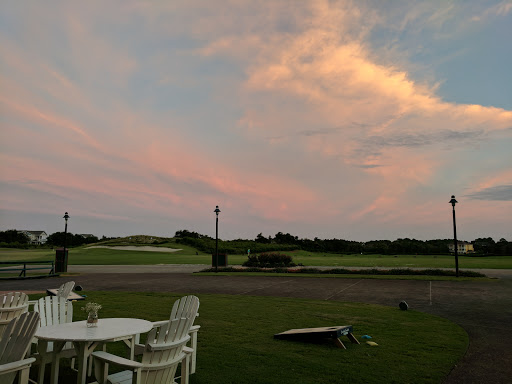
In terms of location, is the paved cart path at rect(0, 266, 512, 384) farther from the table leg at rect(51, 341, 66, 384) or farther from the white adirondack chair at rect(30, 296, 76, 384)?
the white adirondack chair at rect(30, 296, 76, 384)

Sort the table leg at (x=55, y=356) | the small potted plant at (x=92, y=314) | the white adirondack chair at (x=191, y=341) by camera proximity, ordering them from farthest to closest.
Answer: the small potted plant at (x=92, y=314) < the white adirondack chair at (x=191, y=341) < the table leg at (x=55, y=356)

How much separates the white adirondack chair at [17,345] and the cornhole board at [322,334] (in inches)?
221

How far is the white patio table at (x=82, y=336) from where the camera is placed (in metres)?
4.87

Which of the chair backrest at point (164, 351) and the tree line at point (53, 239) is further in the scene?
the tree line at point (53, 239)

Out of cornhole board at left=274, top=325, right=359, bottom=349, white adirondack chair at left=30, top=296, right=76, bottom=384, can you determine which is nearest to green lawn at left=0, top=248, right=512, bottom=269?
cornhole board at left=274, top=325, right=359, bottom=349

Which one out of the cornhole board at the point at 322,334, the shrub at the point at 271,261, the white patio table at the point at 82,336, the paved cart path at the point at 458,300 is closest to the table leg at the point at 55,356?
the white patio table at the point at 82,336

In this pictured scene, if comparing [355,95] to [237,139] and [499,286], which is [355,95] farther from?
[499,286]

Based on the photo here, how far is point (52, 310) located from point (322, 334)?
5.52 metres

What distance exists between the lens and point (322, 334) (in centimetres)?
793

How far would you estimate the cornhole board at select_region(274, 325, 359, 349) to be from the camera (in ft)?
25.5

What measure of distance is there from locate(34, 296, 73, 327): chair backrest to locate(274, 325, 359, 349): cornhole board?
475cm

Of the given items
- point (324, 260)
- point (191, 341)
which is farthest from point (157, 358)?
point (324, 260)

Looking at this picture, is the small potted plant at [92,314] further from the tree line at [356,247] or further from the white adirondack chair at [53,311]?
the tree line at [356,247]

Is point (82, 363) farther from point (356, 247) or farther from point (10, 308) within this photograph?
point (356, 247)
